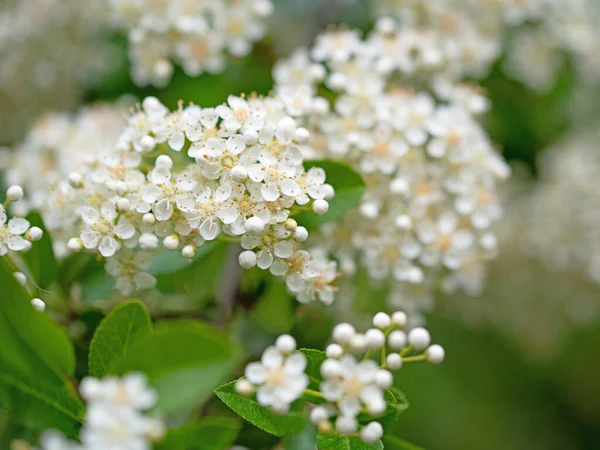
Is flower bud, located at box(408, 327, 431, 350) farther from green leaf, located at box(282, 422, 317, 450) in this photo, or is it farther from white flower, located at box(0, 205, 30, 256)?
white flower, located at box(0, 205, 30, 256)

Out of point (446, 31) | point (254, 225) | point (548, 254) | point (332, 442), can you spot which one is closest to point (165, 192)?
point (254, 225)

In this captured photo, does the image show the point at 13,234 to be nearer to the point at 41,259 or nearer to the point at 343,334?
the point at 41,259

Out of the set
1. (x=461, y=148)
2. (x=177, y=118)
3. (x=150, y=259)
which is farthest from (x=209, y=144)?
(x=461, y=148)

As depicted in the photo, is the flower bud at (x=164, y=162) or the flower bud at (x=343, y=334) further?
the flower bud at (x=164, y=162)

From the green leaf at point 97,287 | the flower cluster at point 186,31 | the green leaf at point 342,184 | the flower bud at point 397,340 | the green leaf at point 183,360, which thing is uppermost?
the flower cluster at point 186,31

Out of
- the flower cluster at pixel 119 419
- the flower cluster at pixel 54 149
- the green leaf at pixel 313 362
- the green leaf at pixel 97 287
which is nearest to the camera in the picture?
the flower cluster at pixel 119 419

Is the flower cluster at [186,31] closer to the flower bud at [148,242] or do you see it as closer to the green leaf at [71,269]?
the green leaf at [71,269]

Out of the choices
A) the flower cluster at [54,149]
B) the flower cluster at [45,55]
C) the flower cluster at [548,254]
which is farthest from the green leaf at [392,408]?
the flower cluster at [45,55]
